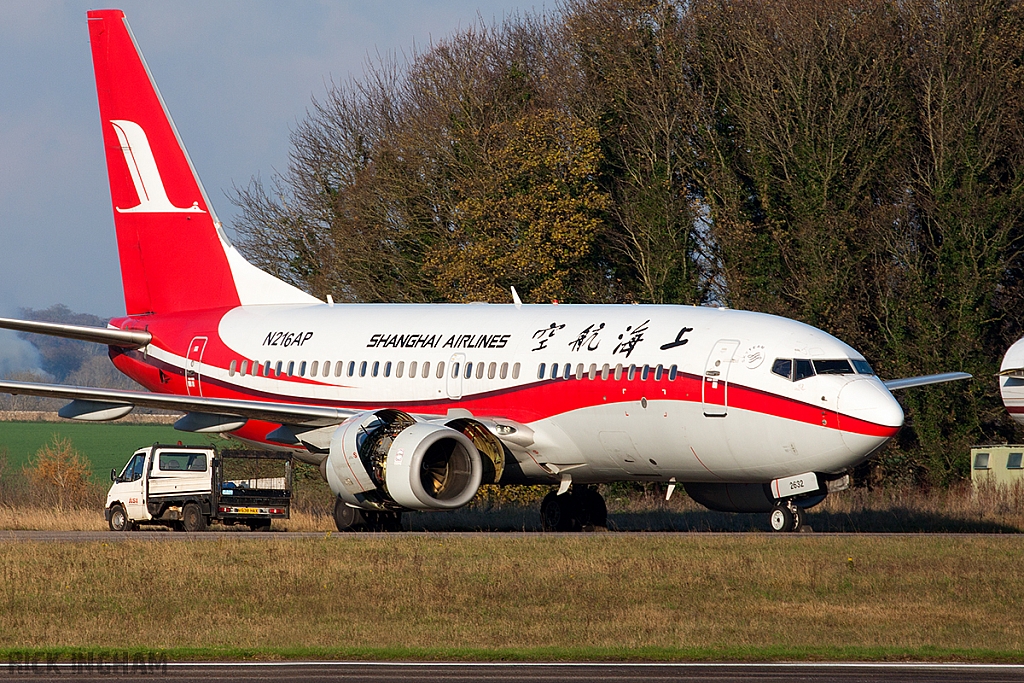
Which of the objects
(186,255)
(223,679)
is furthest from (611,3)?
(223,679)

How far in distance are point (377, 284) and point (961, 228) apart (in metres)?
18.6

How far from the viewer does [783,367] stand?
24.9 metres

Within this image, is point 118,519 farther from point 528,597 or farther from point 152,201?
point 528,597

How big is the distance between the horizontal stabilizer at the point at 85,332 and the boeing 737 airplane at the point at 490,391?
67 mm

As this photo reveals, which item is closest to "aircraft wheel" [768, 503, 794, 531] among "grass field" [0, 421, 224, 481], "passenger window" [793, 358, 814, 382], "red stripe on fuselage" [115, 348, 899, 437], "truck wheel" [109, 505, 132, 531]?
"red stripe on fuselage" [115, 348, 899, 437]

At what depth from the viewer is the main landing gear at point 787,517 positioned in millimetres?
25672

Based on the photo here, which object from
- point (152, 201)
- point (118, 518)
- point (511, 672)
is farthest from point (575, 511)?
point (511, 672)

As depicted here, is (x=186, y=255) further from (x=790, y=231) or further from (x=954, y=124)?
(x=954, y=124)

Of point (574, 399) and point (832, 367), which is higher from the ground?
point (832, 367)

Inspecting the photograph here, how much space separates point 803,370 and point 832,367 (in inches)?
19.7

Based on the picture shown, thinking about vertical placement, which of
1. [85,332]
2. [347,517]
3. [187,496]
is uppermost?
[85,332]

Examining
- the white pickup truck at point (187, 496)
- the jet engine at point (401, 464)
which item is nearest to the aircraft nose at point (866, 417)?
the jet engine at point (401, 464)

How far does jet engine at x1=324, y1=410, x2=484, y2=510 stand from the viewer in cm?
2603

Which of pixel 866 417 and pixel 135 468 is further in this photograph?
pixel 135 468
